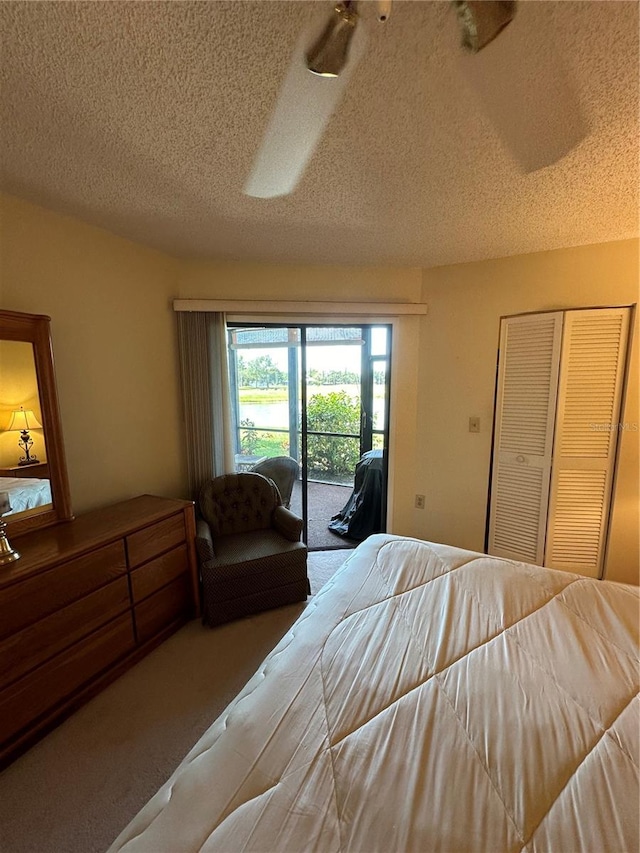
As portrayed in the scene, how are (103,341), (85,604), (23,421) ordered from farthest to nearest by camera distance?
1. (103,341)
2. (23,421)
3. (85,604)

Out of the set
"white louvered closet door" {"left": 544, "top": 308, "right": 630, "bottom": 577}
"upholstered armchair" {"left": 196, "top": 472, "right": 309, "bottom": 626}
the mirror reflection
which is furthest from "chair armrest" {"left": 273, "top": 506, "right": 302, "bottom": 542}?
"white louvered closet door" {"left": 544, "top": 308, "right": 630, "bottom": 577}

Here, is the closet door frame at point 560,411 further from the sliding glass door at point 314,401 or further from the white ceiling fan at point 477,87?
the white ceiling fan at point 477,87

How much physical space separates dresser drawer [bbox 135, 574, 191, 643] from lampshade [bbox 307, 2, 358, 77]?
241 centimetres

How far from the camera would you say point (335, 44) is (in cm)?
88

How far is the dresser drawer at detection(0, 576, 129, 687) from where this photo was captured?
143cm

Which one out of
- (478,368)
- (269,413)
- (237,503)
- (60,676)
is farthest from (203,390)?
(478,368)

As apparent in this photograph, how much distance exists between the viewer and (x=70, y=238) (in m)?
2.00

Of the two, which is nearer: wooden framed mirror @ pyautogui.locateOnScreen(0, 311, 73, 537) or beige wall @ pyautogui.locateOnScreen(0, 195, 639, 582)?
wooden framed mirror @ pyautogui.locateOnScreen(0, 311, 73, 537)

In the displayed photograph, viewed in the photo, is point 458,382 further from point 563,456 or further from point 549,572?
point 549,572

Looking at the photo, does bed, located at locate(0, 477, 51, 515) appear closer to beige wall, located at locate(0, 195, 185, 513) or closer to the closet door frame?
beige wall, located at locate(0, 195, 185, 513)

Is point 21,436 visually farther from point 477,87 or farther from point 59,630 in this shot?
point 477,87

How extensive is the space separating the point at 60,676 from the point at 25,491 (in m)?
0.88

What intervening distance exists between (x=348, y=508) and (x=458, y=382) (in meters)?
1.68

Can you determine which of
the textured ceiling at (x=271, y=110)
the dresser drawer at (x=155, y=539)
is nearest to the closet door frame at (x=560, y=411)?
the textured ceiling at (x=271, y=110)
